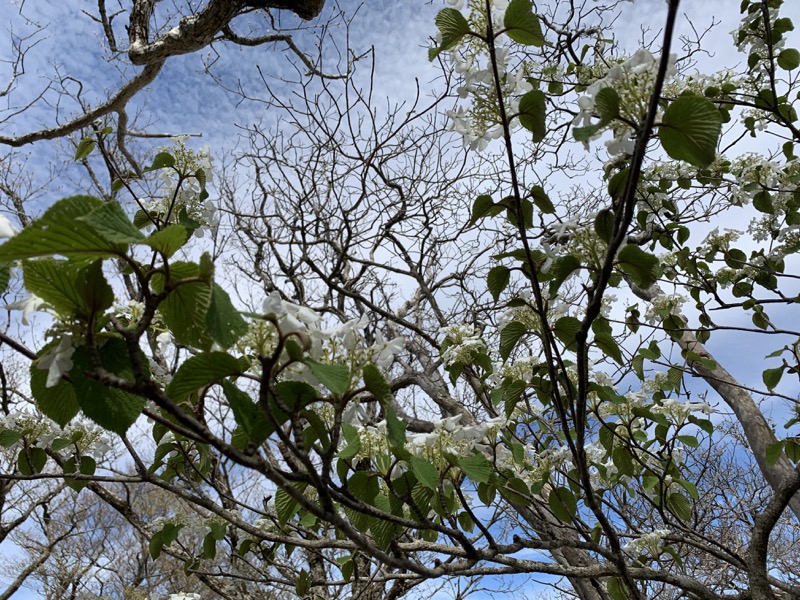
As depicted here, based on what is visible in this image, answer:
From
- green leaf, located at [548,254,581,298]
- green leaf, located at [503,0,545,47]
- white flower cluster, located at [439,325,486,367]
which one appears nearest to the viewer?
green leaf, located at [503,0,545,47]

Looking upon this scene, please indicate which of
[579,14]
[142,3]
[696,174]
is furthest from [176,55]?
[696,174]

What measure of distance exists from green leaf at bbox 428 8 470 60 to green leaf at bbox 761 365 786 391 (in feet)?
4.55

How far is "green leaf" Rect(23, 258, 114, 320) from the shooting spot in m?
0.56

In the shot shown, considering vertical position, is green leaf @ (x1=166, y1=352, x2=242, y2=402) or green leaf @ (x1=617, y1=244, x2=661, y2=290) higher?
green leaf @ (x1=617, y1=244, x2=661, y2=290)

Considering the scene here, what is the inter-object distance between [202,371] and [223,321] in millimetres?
100

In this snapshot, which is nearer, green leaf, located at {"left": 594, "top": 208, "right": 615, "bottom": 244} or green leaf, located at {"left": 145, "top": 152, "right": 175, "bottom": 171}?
green leaf, located at {"left": 594, "top": 208, "right": 615, "bottom": 244}

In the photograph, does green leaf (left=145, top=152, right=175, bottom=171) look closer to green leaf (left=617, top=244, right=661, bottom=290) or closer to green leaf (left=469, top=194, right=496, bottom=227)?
green leaf (left=469, top=194, right=496, bottom=227)

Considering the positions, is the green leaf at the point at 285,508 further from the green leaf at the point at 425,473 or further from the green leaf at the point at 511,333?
the green leaf at the point at 511,333

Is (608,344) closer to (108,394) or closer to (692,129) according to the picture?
(692,129)

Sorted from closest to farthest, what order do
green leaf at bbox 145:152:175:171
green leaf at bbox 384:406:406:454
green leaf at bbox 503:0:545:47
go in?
green leaf at bbox 384:406:406:454 → green leaf at bbox 503:0:545:47 → green leaf at bbox 145:152:175:171

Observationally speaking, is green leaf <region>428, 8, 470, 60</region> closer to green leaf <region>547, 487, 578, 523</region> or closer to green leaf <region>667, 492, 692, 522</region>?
green leaf <region>547, 487, 578, 523</region>

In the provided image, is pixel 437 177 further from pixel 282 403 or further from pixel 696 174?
pixel 282 403

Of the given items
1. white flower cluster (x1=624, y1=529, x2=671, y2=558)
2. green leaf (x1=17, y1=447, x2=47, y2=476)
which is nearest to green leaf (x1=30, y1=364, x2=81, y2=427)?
green leaf (x1=17, y1=447, x2=47, y2=476)

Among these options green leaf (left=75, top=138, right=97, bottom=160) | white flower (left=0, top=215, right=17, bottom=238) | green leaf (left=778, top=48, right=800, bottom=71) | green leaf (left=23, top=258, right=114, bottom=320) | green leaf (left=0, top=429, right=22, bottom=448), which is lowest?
green leaf (left=23, top=258, right=114, bottom=320)
